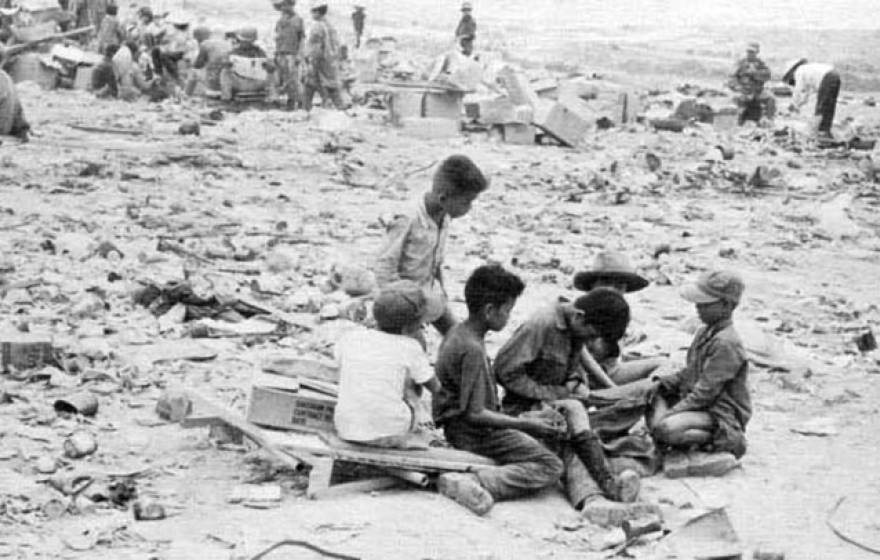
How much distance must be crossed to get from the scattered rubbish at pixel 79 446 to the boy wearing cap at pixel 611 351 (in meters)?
2.31

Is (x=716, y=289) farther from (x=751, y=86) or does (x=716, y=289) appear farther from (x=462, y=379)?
(x=751, y=86)

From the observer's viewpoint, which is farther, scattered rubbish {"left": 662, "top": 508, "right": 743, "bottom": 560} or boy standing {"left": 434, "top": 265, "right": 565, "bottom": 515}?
boy standing {"left": 434, "top": 265, "right": 565, "bottom": 515}

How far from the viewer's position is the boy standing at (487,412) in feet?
18.3

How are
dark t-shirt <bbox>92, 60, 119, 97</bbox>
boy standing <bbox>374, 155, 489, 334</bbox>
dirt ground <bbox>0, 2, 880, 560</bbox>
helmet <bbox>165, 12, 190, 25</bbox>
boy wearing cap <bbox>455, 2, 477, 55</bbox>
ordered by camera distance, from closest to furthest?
dirt ground <bbox>0, 2, 880, 560</bbox>
boy standing <bbox>374, 155, 489, 334</bbox>
dark t-shirt <bbox>92, 60, 119, 97</bbox>
helmet <bbox>165, 12, 190, 25</bbox>
boy wearing cap <bbox>455, 2, 477, 55</bbox>

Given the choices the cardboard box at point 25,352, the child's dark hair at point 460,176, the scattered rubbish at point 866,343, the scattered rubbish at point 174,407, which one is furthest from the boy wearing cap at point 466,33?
the child's dark hair at point 460,176

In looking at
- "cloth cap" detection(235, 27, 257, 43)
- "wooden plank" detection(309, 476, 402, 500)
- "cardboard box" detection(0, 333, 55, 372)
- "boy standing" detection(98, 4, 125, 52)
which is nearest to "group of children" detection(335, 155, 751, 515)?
"wooden plank" detection(309, 476, 402, 500)

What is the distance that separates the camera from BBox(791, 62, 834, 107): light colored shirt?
2045 centimetres

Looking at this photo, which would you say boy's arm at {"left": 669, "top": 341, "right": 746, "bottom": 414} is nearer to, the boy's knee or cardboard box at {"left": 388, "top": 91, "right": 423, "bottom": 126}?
the boy's knee

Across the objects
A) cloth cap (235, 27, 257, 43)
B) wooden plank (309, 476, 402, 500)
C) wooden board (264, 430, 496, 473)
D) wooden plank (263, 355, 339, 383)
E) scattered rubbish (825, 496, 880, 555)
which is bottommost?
scattered rubbish (825, 496, 880, 555)

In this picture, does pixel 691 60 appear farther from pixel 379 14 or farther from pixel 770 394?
pixel 770 394

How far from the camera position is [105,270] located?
30.6 ft

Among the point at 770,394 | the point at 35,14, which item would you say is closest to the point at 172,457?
the point at 770,394

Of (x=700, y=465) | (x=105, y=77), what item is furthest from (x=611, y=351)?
(x=105, y=77)

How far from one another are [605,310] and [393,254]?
1093 millimetres
